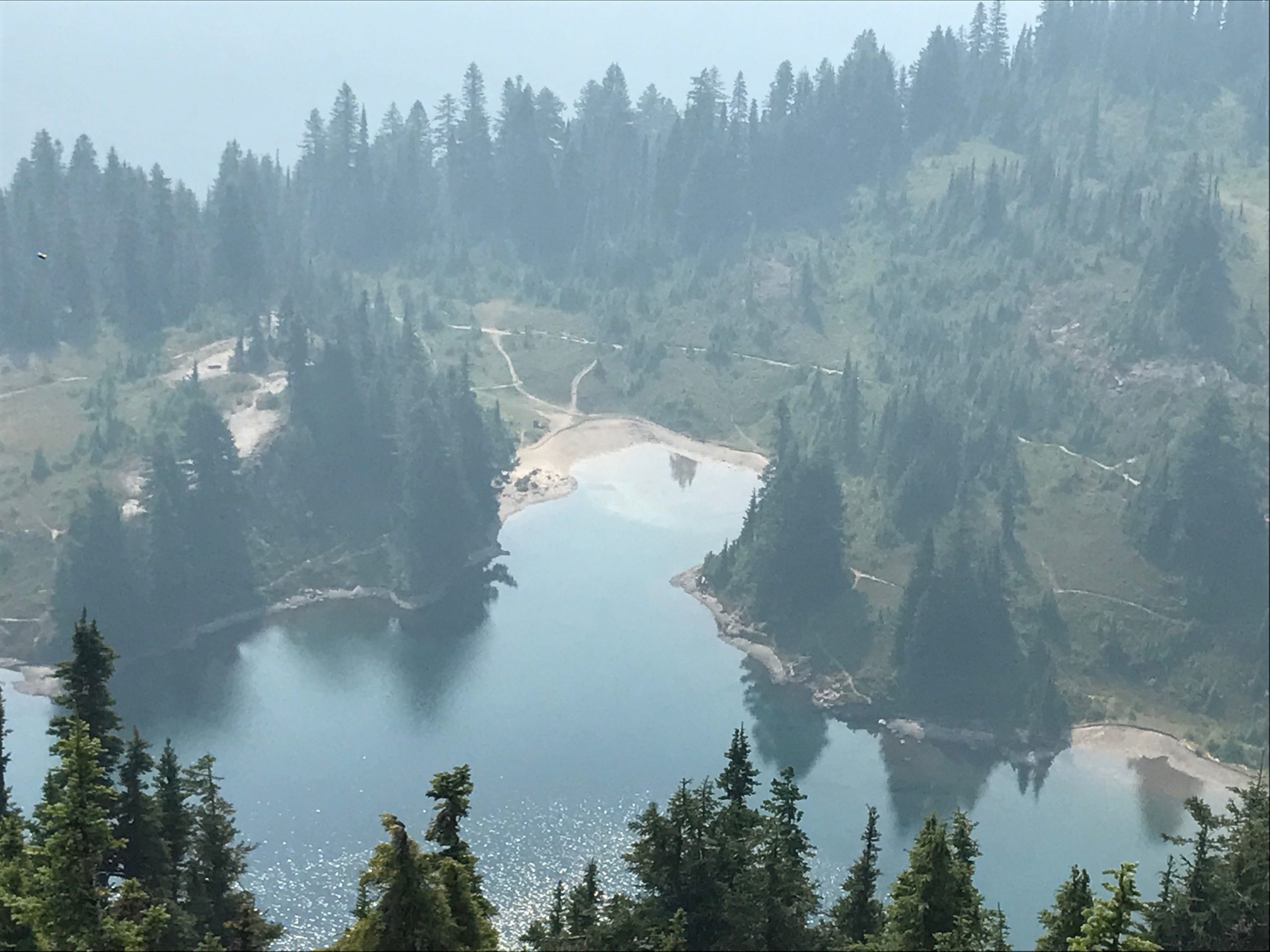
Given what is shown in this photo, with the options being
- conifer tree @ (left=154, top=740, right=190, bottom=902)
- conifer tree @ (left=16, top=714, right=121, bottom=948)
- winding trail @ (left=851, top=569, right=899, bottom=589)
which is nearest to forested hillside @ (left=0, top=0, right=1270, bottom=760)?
winding trail @ (left=851, top=569, right=899, bottom=589)

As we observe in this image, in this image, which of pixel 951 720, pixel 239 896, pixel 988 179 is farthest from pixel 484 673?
pixel 988 179

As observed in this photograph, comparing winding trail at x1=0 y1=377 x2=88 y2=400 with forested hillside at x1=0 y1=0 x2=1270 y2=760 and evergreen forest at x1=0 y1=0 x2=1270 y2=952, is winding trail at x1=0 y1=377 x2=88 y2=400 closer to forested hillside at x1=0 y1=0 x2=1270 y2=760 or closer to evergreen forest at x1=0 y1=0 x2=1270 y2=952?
evergreen forest at x1=0 y1=0 x2=1270 y2=952

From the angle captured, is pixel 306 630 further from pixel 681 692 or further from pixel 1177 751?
pixel 1177 751

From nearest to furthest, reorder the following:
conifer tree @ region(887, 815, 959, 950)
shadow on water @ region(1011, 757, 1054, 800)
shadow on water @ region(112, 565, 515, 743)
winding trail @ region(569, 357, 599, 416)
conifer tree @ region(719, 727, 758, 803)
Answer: conifer tree @ region(887, 815, 959, 950), conifer tree @ region(719, 727, 758, 803), shadow on water @ region(1011, 757, 1054, 800), shadow on water @ region(112, 565, 515, 743), winding trail @ region(569, 357, 599, 416)

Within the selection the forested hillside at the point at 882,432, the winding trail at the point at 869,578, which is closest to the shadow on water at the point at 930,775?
the forested hillside at the point at 882,432

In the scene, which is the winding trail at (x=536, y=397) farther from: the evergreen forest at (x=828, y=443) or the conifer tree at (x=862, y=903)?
the conifer tree at (x=862, y=903)

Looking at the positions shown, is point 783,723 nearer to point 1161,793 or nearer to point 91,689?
point 1161,793
